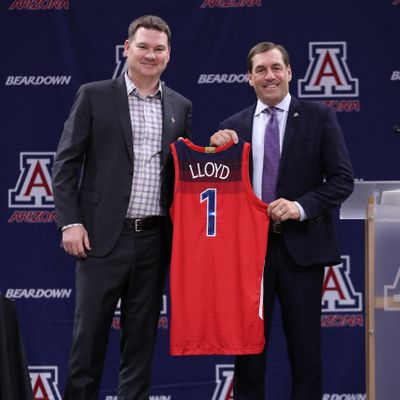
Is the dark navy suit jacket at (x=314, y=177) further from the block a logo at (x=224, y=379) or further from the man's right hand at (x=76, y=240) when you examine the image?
the block a logo at (x=224, y=379)

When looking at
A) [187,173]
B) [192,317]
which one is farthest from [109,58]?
[192,317]

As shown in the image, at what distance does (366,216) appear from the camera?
10.5ft

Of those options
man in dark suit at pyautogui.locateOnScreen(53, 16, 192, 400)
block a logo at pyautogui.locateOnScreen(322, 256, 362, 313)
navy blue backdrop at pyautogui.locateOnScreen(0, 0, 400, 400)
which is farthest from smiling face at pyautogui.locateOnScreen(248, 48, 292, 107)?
block a logo at pyautogui.locateOnScreen(322, 256, 362, 313)

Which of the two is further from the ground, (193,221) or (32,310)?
(193,221)

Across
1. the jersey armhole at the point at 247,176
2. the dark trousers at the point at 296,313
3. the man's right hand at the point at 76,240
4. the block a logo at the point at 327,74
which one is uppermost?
the block a logo at the point at 327,74

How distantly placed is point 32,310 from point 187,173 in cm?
171

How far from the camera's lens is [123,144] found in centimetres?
309

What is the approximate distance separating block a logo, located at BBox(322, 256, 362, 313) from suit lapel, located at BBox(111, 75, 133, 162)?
5.75 ft

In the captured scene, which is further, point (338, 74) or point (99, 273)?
point (338, 74)

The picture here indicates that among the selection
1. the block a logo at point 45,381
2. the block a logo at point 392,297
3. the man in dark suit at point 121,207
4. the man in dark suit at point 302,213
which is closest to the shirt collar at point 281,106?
the man in dark suit at point 302,213

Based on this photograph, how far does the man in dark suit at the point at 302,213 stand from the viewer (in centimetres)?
314

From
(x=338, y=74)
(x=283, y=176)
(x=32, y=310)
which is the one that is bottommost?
(x=32, y=310)

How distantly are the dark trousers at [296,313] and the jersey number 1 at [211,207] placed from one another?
0.75ft

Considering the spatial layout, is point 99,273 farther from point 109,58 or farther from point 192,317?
point 109,58
